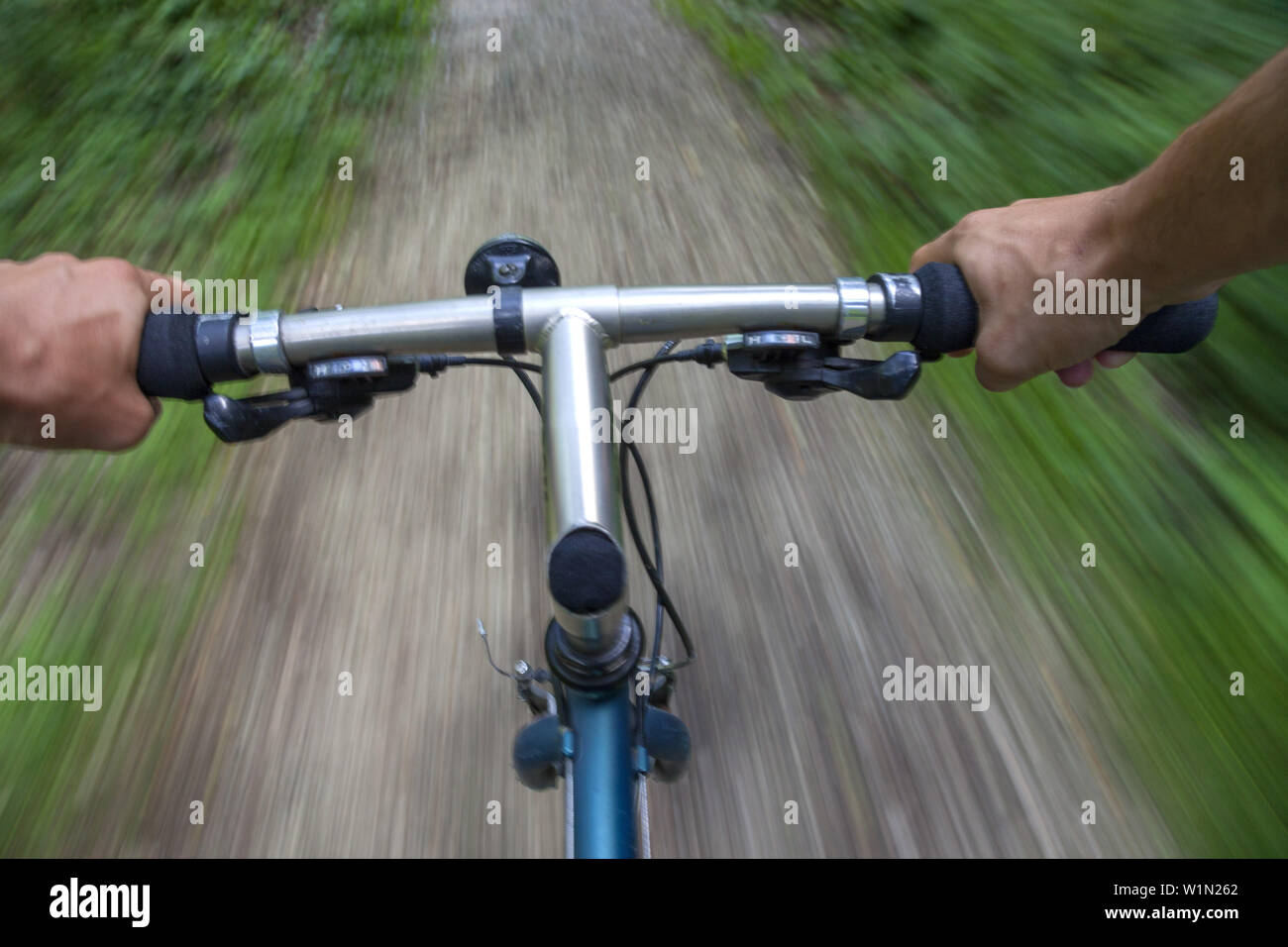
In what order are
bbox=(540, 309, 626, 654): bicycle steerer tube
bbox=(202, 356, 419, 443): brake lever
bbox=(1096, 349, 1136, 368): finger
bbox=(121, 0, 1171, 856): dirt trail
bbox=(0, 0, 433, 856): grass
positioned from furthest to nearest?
bbox=(0, 0, 433, 856): grass, bbox=(121, 0, 1171, 856): dirt trail, bbox=(1096, 349, 1136, 368): finger, bbox=(202, 356, 419, 443): brake lever, bbox=(540, 309, 626, 654): bicycle steerer tube

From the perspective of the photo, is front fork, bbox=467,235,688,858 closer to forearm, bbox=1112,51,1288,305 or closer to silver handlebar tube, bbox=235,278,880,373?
silver handlebar tube, bbox=235,278,880,373

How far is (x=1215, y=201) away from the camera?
1.02 metres

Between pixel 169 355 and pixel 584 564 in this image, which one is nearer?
pixel 584 564

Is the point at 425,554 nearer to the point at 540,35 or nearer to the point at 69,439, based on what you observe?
the point at 69,439

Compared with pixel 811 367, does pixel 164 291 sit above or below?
above

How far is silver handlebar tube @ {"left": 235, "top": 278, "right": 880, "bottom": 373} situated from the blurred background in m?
0.51

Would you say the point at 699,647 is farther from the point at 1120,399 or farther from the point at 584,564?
the point at 1120,399

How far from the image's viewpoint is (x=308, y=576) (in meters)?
2.44

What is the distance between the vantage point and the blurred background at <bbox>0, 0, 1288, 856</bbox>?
1.96 m

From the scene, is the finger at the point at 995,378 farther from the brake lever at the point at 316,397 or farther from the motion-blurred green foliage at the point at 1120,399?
the brake lever at the point at 316,397

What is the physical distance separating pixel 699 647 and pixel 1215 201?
1633 mm

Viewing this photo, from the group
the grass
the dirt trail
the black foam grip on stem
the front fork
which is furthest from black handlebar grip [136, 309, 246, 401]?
the grass

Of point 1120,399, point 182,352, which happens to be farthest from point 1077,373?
point 1120,399

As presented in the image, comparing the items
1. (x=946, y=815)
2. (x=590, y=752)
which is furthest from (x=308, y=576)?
(x=946, y=815)
